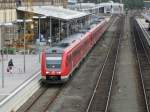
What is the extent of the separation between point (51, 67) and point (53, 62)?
1.20 feet

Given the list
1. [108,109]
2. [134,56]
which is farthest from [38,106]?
[134,56]

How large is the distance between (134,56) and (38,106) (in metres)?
28.2

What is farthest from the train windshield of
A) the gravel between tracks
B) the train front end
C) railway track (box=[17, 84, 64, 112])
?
the gravel between tracks

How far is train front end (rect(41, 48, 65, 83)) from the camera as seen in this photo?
3525 cm

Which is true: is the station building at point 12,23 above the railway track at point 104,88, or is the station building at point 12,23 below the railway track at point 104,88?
above

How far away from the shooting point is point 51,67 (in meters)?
35.3

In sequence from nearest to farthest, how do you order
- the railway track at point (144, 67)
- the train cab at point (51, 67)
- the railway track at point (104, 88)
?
the railway track at point (104, 88), the railway track at point (144, 67), the train cab at point (51, 67)

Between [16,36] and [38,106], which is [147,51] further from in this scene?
[38,106]

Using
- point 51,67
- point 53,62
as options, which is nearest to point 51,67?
point 51,67

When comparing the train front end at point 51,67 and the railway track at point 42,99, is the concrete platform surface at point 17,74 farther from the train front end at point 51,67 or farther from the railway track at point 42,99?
the train front end at point 51,67

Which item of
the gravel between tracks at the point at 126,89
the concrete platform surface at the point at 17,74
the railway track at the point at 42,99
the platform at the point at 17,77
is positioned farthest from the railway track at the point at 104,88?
the concrete platform surface at the point at 17,74

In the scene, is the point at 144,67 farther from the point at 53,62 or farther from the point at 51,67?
the point at 51,67

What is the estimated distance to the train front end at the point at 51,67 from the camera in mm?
35250

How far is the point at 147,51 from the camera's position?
62281 millimetres
